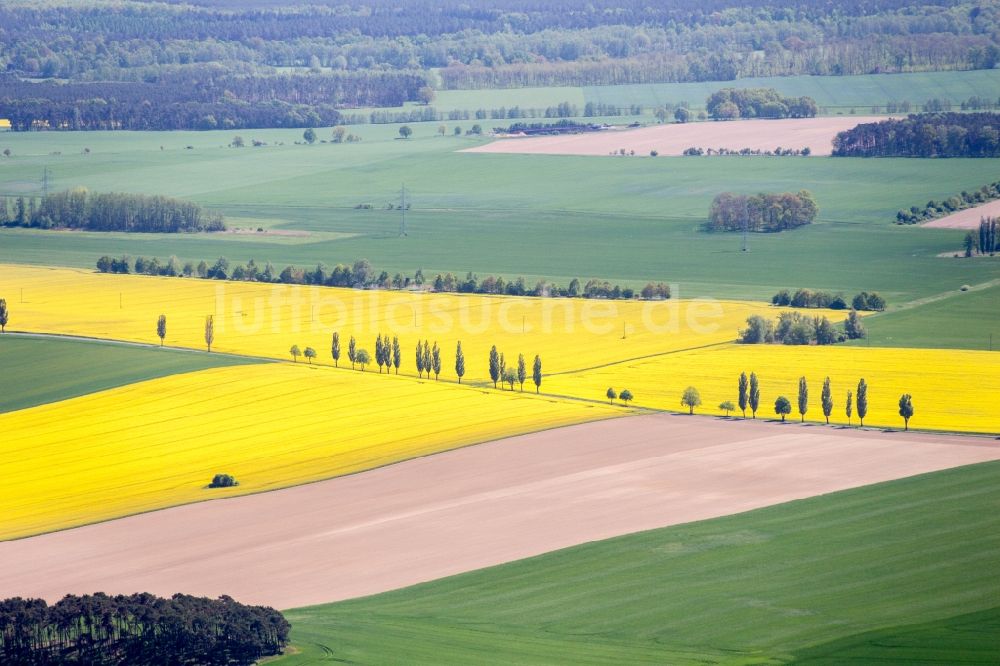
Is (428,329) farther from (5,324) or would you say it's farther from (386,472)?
(386,472)

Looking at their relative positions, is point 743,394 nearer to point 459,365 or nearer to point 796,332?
point 459,365

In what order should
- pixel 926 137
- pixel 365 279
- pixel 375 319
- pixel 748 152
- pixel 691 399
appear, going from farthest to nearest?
1. pixel 748 152
2. pixel 926 137
3. pixel 365 279
4. pixel 375 319
5. pixel 691 399

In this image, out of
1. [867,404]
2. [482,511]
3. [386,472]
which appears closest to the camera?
[482,511]

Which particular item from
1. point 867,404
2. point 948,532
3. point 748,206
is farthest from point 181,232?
point 948,532

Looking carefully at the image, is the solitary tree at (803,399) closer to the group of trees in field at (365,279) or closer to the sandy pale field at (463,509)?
the sandy pale field at (463,509)

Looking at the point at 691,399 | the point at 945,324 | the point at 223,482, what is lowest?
the point at 223,482

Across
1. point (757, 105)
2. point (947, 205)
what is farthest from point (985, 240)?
point (757, 105)

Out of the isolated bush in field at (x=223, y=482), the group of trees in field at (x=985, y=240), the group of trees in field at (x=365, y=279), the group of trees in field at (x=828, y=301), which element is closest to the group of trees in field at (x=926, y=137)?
the group of trees in field at (x=985, y=240)
